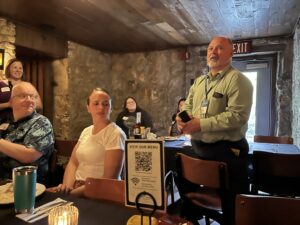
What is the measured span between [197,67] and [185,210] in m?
3.39

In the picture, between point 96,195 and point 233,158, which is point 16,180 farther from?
point 233,158

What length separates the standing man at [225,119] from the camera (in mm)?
1581

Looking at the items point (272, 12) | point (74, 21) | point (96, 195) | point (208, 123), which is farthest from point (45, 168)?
point (272, 12)

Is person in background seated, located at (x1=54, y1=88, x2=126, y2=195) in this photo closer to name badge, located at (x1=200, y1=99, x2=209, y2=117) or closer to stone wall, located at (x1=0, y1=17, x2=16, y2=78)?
name badge, located at (x1=200, y1=99, x2=209, y2=117)

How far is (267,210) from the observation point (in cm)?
94

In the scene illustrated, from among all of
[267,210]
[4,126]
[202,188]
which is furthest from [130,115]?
[267,210]

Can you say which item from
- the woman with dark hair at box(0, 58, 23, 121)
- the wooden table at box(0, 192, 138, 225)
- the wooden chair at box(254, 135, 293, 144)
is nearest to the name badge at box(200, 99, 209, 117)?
the wooden table at box(0, 192, 138, 225)


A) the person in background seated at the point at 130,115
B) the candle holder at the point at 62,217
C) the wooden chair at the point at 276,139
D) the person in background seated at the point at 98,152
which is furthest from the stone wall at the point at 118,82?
the candle holder at the point at 62,217

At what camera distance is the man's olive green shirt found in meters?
1.57

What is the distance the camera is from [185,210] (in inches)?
72.3

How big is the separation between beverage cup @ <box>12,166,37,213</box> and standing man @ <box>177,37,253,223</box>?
0.92 metres

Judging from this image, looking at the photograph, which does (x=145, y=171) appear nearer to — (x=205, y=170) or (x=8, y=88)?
(x=205, y=170)

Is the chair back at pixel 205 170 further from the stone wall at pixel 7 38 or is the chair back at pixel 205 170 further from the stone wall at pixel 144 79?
the stone wall at pixel 7 38

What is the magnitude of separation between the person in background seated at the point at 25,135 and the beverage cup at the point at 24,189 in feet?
2.49
